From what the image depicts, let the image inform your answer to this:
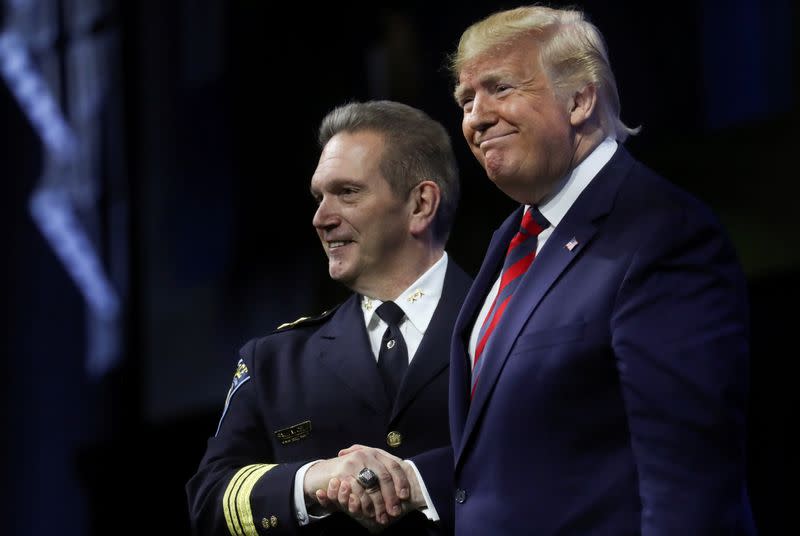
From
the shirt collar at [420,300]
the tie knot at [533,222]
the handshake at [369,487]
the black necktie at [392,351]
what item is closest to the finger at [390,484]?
the handshake at [369,487]

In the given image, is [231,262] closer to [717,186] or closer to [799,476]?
[717,186]

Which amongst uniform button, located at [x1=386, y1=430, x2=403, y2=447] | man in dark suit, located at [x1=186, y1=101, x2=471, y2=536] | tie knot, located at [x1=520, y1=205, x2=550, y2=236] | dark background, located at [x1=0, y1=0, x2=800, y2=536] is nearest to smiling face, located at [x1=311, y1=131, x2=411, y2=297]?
man in dark suit, located at [x1=186, y1=101, x2=471, y2=536]

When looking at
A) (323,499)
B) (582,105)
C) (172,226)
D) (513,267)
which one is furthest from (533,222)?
(172,226)

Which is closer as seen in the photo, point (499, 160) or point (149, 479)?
point (499, 160)

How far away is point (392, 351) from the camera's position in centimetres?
229

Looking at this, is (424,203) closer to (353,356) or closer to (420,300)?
(420,300)

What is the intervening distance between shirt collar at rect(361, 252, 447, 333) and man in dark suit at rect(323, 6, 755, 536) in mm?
300

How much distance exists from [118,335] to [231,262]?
2.24 feet

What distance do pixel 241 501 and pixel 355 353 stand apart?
337 mm

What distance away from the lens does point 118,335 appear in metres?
6.03

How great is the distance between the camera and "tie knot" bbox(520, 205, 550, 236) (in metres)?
1.94

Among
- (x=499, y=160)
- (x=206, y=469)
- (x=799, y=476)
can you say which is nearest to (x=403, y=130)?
(x=499, y=160)

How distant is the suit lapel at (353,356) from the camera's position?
222cm

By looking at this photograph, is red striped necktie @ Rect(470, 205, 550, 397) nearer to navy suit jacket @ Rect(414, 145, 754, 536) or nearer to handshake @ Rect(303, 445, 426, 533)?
navy suit jacket @ Rect(414, 145, 754, 536)
